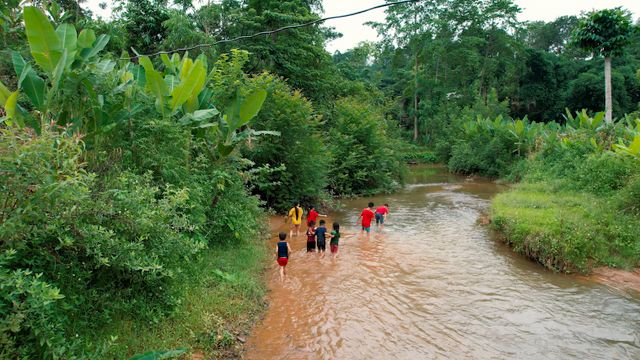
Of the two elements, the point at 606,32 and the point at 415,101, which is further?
the point at 415,101

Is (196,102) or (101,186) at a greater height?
(196,102)

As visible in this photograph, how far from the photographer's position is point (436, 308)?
6621 millimetres

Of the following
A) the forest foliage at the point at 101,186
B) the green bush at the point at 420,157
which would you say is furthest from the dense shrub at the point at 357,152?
the green bush at the point at 420,157

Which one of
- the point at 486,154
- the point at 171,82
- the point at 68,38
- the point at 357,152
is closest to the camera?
the point at 68,38

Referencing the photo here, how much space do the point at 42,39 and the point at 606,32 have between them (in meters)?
19.5

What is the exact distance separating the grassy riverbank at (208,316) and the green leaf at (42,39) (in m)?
3.27

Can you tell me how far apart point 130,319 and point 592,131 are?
17478 millimetres

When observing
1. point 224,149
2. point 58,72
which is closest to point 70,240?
point 58,72

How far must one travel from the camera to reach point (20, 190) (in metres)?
3.04

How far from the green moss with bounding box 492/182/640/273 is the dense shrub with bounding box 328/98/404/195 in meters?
8.99

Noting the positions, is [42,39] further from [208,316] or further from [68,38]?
[208,316]

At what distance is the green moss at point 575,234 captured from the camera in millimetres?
8641

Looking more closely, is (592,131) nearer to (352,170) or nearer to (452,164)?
(352,170)

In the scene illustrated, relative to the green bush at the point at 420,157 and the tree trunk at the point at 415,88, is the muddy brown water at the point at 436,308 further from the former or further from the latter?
the tree trunk at the point at 415,88
